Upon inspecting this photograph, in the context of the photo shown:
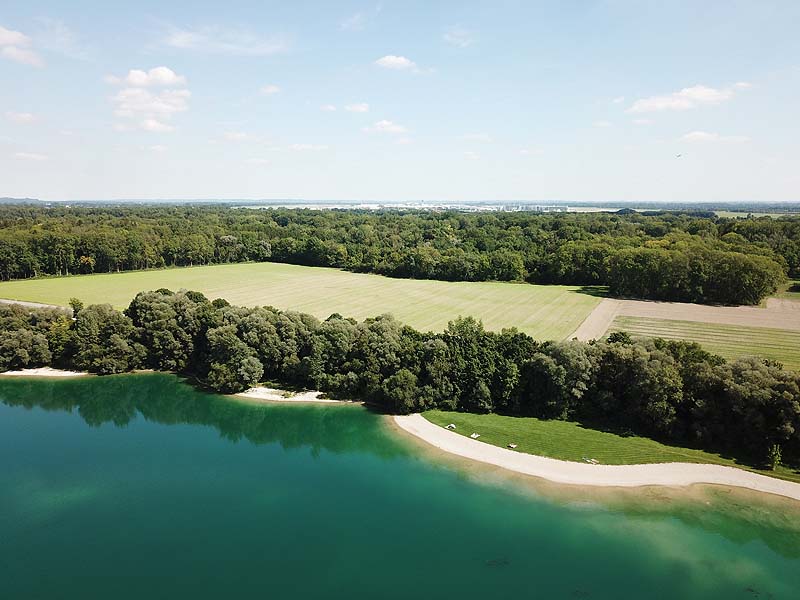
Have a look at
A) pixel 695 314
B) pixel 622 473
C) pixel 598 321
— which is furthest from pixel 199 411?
pixel 695 314

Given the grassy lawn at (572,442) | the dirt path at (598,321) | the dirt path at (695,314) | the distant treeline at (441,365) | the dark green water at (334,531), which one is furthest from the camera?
the dirt path at (695,314)

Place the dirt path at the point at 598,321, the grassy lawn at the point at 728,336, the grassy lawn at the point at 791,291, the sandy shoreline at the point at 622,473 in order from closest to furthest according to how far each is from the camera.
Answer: the sandy shoreline at the point at 622,473
the grassy lawn at the point at 728,336
the dirt path at the point at 598,321
the grassy lawn at the point at 791,291

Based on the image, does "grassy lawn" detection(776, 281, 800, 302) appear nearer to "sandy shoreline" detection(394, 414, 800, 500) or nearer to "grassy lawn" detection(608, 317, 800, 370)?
"grassy lawn" detection(608, 317, 800, 370)

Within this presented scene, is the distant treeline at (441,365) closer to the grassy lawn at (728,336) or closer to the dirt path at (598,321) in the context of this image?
the dirt path at (598,321)

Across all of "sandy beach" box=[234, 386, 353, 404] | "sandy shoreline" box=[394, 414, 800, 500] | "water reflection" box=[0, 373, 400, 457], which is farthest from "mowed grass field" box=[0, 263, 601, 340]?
"sandy shoreline" box=[394, 414, 800, 500]

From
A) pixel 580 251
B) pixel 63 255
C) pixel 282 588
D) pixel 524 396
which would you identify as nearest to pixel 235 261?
pixel 63 255

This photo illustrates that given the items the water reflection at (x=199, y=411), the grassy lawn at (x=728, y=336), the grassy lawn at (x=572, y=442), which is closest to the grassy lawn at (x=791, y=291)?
the grassy lawn at (x=728, y=336)

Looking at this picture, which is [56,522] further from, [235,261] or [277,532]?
[235,261]
